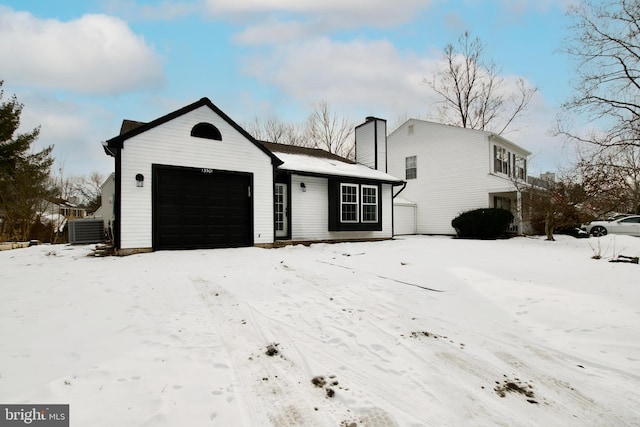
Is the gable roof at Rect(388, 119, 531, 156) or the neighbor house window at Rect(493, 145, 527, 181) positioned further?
the neighbor house window at Rect(493, 145, 527, 181)

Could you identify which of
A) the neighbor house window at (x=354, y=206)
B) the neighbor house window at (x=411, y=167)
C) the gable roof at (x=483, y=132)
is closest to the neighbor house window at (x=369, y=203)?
the neighbor house window at (x=354, y=206)

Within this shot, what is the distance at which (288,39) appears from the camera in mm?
12891

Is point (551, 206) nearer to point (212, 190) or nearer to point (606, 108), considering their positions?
point (606, 108)

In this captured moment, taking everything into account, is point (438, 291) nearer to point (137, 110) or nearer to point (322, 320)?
point (322, 320)

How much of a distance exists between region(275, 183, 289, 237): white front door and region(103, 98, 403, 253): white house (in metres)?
0.04

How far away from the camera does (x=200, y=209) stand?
9688 millimetres

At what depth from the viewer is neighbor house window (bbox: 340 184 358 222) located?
13047mm

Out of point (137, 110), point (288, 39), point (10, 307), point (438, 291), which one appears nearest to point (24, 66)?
point (137, 110)

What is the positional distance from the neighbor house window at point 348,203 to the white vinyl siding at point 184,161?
Result: 11.2ft

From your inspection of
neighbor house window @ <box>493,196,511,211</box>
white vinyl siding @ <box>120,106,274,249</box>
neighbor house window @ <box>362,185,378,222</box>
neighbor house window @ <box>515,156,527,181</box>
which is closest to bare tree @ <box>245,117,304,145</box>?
neighbor house window @ <box>362,185,378,222</box>

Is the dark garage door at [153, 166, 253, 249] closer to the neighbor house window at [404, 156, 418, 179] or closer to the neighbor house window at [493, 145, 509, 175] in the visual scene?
the neighbor house window at [404, 156, 418, 179]

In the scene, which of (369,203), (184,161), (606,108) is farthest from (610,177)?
(184,161)

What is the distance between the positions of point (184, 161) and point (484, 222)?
14.3 m

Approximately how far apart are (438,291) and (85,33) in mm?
12998
